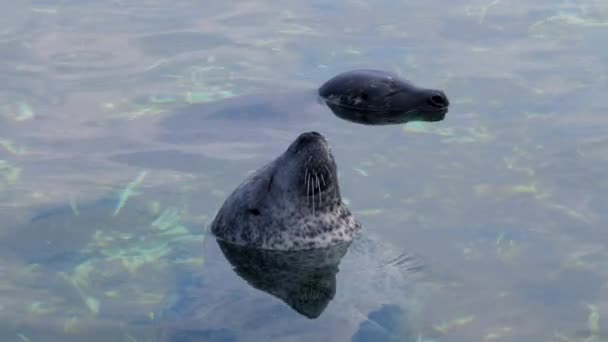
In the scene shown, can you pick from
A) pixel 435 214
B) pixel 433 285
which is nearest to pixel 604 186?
pixel 435 214

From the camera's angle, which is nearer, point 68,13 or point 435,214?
point 435,214

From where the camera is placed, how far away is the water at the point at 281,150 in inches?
273

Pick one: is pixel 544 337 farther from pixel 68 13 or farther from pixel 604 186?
pixel 68 13

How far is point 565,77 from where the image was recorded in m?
11.7

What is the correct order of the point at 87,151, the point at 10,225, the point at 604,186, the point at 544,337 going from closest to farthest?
1. the point at 544,337
2. the point at 10,225
3. the point at 604,186
4. the point at 87,151

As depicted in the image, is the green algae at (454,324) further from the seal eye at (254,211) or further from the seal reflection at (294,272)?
the seal eye at (254,211)

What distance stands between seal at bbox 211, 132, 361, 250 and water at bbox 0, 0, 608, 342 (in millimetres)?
297

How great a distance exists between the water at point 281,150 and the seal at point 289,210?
0.98 ft

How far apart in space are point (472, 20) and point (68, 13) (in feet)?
16.4

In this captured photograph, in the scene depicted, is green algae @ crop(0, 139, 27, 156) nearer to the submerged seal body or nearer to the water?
the water

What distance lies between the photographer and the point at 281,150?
9.68 metres

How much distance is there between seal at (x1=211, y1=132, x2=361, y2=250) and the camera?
7.63 metres

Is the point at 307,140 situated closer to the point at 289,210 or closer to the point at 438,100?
the point at 289,210

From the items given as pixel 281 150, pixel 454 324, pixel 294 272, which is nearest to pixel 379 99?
pixel 281 150
